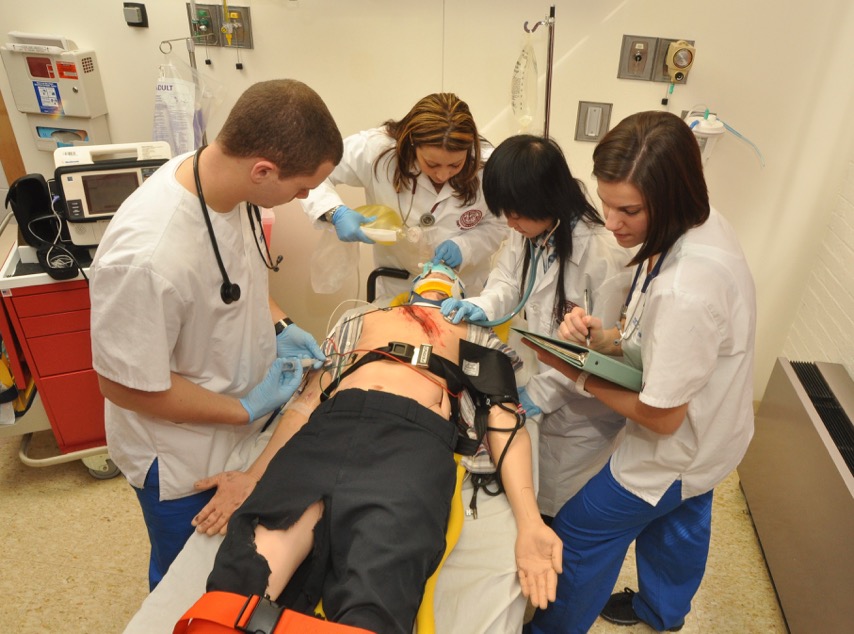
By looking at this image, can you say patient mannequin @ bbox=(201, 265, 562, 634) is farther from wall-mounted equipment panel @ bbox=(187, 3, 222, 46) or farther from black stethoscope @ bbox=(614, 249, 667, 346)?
wall-mounted equipment panel @ bbox=(187, 3, 222, 46)

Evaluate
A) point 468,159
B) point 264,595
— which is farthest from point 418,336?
point 264,595

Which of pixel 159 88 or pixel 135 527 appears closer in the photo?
pixel 135 527

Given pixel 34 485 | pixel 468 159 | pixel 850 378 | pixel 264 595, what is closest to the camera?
pixel 264 595

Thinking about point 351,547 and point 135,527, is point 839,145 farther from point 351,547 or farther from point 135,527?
point 135,527

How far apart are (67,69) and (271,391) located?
6.05ft

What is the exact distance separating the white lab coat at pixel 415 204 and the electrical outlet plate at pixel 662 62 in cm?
82

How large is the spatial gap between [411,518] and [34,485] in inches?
76.9

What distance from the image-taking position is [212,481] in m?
1.51

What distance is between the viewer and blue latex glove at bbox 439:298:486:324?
6.36ft

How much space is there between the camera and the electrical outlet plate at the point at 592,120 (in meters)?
2.57

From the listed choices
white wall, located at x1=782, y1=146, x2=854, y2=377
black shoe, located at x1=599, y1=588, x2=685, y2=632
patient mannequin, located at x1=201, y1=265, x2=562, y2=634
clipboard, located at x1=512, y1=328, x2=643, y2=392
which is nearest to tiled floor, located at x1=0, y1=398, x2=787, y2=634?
black shoe, located at x1=599, y1=588, x2=685, y2=632

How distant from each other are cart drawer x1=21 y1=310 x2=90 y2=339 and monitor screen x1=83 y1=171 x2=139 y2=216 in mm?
371

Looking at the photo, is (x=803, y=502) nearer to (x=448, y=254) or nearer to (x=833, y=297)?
(x=833, y=297)

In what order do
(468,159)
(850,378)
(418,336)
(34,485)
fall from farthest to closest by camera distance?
(34,485) < (850,378) < (468,159) < (418,336)
